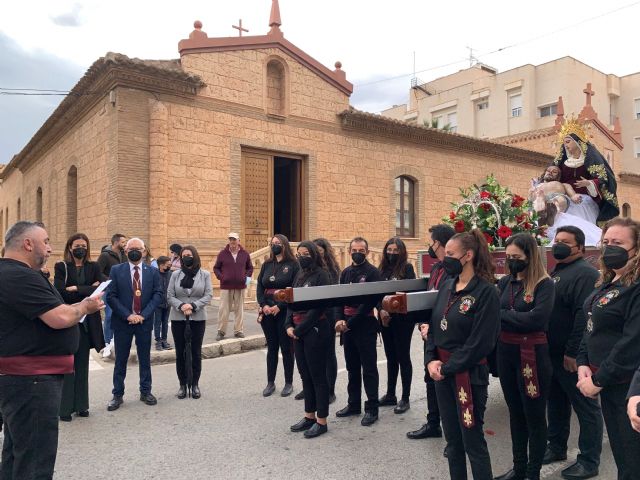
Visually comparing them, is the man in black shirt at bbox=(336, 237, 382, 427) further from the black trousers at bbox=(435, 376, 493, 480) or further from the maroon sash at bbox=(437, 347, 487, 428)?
the maroon sash at bbox=(437, 347, 487, 428)

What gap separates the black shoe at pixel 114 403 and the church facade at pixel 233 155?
21.1 ft

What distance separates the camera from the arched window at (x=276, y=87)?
14.1 metres

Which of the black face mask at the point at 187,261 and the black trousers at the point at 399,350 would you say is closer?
the black trousers at the point at 399,350

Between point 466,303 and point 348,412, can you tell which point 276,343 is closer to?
point 348,412

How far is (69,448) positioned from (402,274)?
11.6 ft

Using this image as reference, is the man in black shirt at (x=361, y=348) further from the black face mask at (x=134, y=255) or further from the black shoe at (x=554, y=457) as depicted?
the black face mask at (x=134, y=255)

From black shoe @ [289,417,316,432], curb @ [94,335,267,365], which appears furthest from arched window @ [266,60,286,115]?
black shoe @ [289,417,316,432]

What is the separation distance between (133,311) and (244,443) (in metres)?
2.23

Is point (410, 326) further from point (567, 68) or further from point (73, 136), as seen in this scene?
point (567, 68)

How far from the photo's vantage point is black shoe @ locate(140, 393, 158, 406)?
5.70m

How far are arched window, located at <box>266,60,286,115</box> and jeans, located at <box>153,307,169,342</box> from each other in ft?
24.2

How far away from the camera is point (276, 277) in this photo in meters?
6.03

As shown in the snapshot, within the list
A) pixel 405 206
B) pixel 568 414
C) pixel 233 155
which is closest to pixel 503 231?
pixel 568 414

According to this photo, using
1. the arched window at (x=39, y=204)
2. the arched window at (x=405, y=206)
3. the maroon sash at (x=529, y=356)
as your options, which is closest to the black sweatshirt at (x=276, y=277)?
the maroon sash at (x=529, y=356)
